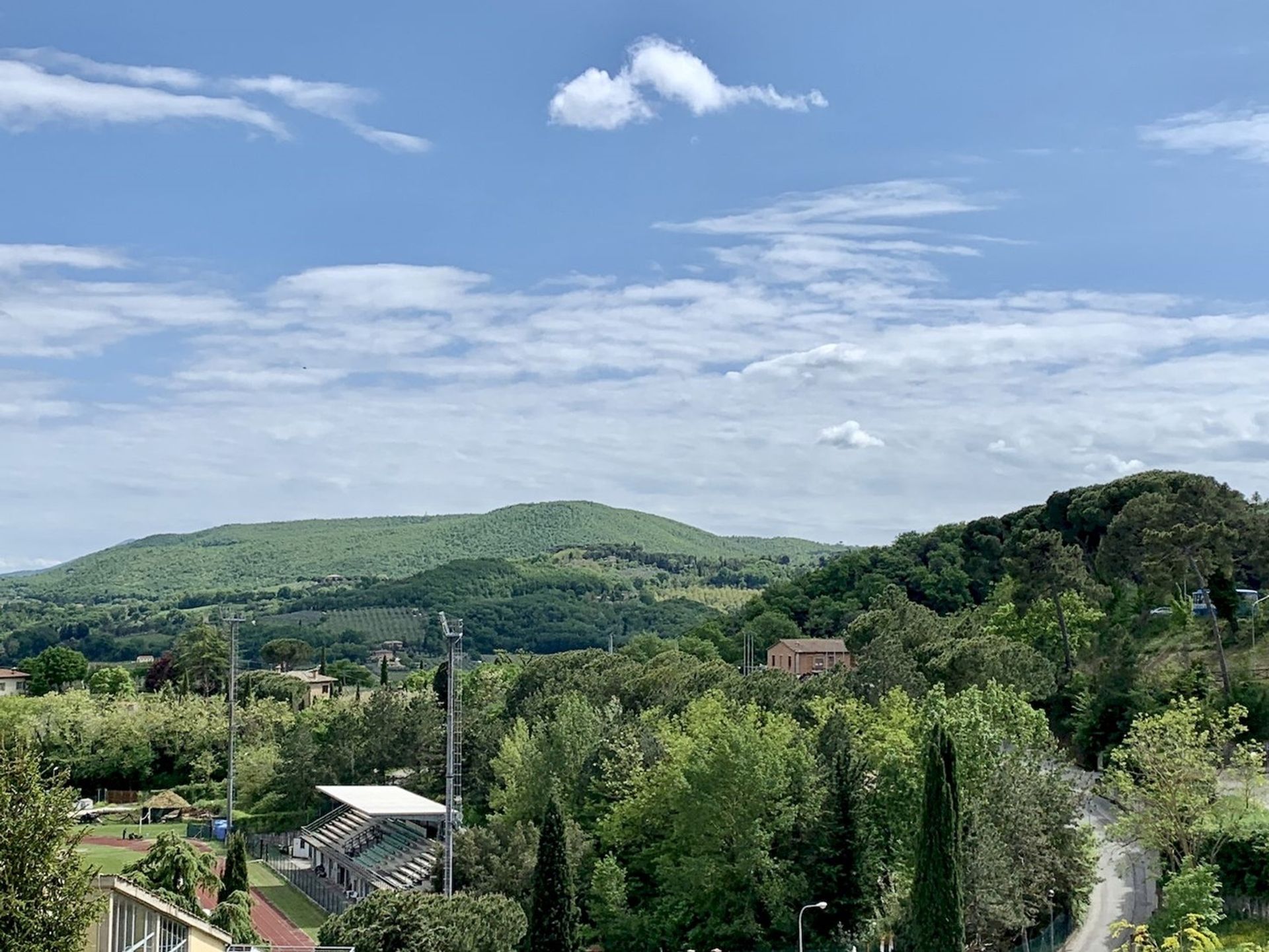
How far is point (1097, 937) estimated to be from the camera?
39.1m

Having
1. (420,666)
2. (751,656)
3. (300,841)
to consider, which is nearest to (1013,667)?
(300,841)

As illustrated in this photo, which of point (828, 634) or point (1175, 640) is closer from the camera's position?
point (1175, 640)

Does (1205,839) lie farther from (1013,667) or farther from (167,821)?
(167,821)

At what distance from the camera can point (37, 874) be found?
19.9 metres

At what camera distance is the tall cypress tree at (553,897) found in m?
37.2

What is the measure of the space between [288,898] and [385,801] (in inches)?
242

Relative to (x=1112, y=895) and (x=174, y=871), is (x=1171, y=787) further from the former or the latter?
(x=174, y=871)

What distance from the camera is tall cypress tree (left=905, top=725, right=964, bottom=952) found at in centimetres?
3297

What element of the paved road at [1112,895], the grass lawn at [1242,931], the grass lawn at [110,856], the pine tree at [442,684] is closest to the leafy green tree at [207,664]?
the pine tree at [442,684]

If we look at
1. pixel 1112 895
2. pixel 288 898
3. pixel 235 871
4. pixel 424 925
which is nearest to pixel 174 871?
pixel 235 871

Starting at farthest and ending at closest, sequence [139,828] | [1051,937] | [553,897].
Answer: [139,828] → [1051,937] → [553,897]

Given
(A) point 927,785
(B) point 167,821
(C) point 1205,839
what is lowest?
(B) point 167,821

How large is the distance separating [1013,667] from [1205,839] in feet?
56.0

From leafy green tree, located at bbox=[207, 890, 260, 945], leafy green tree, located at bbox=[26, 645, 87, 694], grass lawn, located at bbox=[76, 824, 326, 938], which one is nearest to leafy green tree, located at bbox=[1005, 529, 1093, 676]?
grass lawn, located at bbox=[76, 824, 326, 938]
